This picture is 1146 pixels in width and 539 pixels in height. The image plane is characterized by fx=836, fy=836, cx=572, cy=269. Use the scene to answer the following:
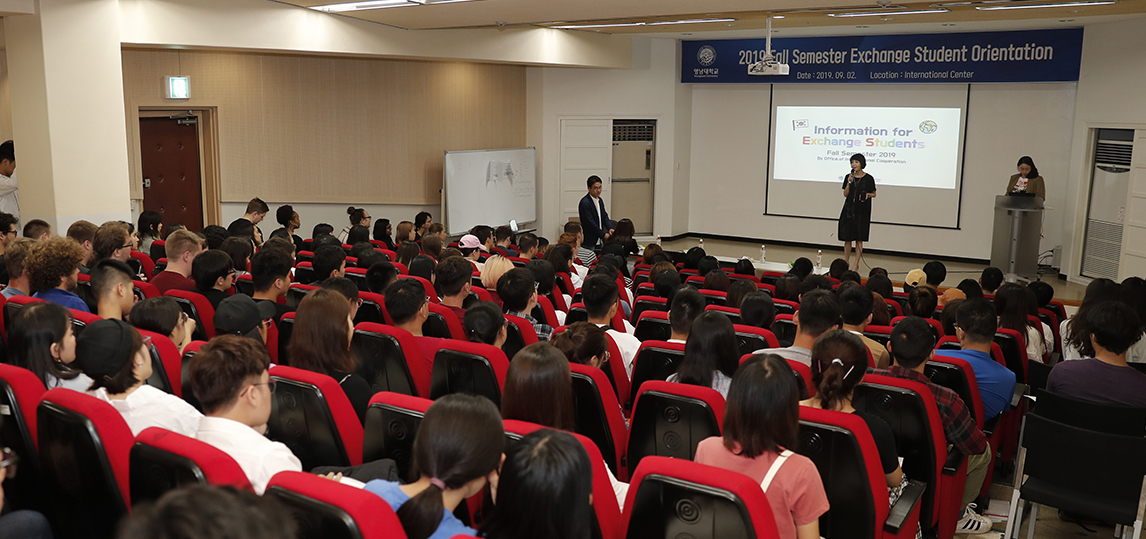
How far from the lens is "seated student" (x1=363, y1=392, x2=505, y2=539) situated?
1761 millimetres

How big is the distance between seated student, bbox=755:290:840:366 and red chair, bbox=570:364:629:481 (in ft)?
2.94

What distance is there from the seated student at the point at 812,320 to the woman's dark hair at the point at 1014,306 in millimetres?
1821

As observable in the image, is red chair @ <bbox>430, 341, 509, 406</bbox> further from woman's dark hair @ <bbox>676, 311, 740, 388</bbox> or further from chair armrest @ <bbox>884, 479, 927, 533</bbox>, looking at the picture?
chair armrest @ <bbox>884, 479, 927, 533</bbox>

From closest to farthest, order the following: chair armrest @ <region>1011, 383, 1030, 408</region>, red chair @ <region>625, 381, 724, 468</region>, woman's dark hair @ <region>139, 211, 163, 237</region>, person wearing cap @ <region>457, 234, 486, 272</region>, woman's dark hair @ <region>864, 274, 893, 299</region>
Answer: red chair @ <region>625, 381, 724, 468</region>, chair armrest @ <region>1011, 383, 1030, 408</region>, woman's dark hair @ <region>864, 274, 893, 299</region>, person wearing cap @ <region>457, 234, 486, 272</region>, woman's dark hair @ <region>139, 211, 163, 237</region>

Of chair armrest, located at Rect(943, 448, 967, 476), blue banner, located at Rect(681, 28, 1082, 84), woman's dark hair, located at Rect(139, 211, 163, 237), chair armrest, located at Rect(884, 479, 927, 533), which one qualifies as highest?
blue banner, located at Rect(681, 28, 1082, 84)

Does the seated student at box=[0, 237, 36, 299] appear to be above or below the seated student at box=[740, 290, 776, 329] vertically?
above

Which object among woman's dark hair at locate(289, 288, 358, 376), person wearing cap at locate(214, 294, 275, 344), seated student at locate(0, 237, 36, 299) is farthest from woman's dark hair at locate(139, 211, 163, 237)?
woman's dark hair at locate(289, 288, 358, 376)

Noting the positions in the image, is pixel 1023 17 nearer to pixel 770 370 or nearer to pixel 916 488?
pixel 916 488

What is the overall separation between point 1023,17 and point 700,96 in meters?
5.28

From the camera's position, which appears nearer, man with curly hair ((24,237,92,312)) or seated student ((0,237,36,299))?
man with curly hair ((24,237,92,312))

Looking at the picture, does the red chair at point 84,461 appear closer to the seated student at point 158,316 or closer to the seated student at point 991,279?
the seated student at point 158,316

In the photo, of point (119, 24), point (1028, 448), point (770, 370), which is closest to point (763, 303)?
point (1028, 448)

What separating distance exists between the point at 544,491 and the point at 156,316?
242 cm

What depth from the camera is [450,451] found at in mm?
1813
